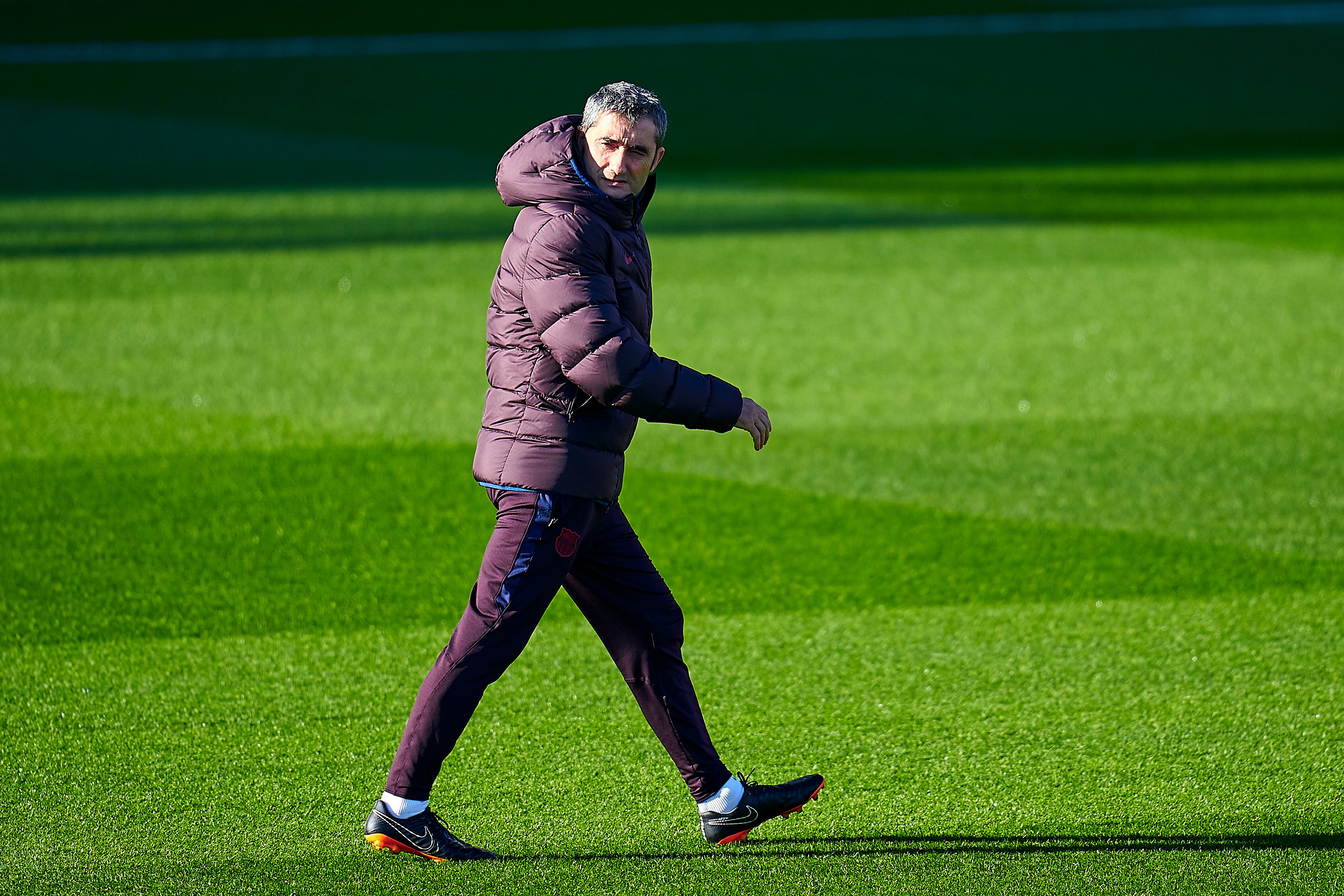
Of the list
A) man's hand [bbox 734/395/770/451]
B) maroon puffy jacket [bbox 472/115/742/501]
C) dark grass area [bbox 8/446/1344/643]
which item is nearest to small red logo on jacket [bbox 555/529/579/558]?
maroon puffy jacket [bbox 472/115/742/501]

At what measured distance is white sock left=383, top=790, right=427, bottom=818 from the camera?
12.9 ft

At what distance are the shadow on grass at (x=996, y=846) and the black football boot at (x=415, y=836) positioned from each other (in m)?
0.16

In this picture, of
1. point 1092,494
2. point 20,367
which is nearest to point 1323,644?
point 1092,494

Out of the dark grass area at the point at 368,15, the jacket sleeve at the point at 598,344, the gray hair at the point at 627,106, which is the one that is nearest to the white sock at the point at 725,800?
the jacket sleeve at the point at 598,344

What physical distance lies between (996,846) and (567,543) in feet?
4.66

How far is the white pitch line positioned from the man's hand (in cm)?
1816

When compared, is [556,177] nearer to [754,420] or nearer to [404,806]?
[754,420]

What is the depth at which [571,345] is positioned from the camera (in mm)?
3645

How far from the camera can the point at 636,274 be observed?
3.84 metres

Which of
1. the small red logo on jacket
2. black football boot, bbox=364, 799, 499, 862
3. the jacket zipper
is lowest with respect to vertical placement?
black football boot, bbox=364, 799, 499, 862

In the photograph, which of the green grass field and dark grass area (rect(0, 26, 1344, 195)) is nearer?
the green grass field

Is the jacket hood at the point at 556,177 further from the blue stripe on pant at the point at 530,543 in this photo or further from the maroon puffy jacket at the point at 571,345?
the blue stripe on pant at the point at 530,543

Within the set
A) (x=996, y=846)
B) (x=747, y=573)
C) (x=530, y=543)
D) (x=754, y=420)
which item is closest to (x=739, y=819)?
(x=996, y=846)

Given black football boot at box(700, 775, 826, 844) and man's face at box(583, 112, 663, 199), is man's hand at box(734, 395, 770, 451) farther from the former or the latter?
black football boot at box(700, 775, 826, 844)
